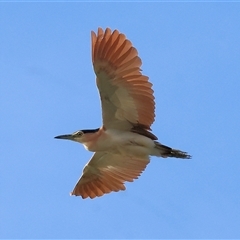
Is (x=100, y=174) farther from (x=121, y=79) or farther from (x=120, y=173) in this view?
(x=121, y=79)

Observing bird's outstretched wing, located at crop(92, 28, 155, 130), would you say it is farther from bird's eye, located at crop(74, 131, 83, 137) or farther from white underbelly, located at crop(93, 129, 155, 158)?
bird's eye, located at crop(74, 131, 83, 137)

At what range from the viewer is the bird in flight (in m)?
16.6

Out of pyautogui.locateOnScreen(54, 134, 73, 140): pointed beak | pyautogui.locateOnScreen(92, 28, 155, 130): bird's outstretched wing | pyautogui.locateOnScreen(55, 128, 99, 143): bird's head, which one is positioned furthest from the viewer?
pyautogui.locateOnScreen(54, 134, 73, 140): pointed beak

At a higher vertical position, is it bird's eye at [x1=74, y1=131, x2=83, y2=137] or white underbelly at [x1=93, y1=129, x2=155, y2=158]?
bird's eye at [x1=74, y1=131, x2=83, y2=137]

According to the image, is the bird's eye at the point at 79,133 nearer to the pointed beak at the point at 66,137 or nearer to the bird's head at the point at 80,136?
the bird's head at the point at 80,136

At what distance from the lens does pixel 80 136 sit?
17.4 m

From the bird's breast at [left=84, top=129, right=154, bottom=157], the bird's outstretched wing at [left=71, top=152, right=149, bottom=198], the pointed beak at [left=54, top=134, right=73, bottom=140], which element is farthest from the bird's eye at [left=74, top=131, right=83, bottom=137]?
Result: the bird's outstretched wing at [left=71, top=152, right=149, bottom=198]

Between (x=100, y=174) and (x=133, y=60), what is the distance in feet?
9.73

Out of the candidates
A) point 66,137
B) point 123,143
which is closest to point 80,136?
point 66,137

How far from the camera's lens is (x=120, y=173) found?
725 inches

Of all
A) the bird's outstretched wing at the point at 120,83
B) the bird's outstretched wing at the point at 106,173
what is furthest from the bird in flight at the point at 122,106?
the bird's outstretched wing at the point at 106,173

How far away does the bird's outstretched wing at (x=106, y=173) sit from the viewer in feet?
59.7

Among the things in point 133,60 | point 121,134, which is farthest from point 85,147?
point 133,60

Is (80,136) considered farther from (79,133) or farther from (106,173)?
(106,173)
